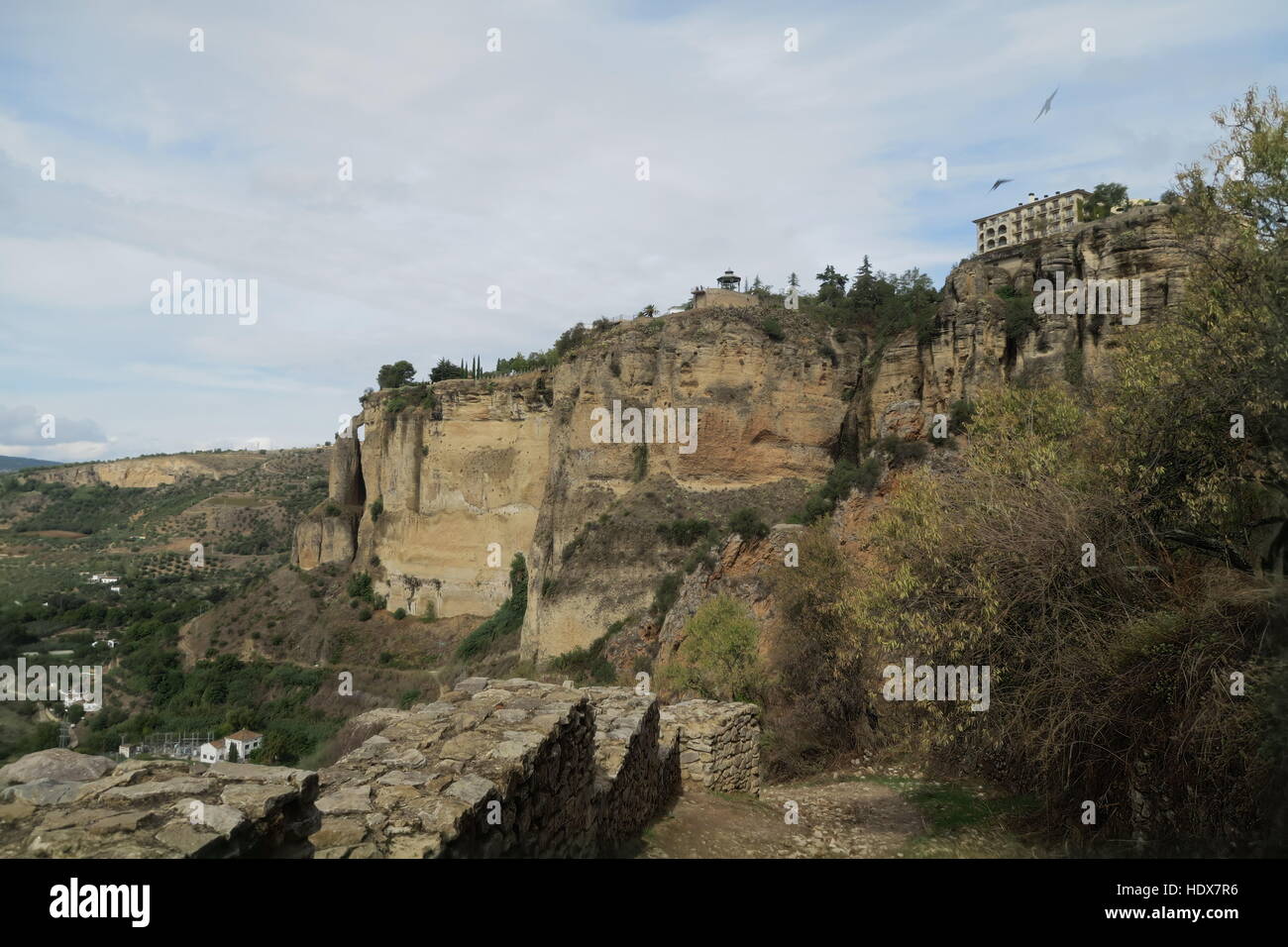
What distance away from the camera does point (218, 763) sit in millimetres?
3438

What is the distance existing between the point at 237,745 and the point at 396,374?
27.4 metres

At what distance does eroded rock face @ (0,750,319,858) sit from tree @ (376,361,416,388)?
50.8m

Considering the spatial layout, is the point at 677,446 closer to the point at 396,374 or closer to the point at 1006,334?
the point at 1006,334

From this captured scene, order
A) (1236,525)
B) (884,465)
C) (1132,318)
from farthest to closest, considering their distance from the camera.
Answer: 1. (884,465)
2. (1132,318)
3. (1236,525)

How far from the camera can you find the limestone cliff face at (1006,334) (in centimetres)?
1625

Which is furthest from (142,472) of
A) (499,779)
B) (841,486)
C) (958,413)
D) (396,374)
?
(499,779)

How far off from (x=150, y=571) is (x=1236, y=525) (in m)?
66.3

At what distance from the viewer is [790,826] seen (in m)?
8.66

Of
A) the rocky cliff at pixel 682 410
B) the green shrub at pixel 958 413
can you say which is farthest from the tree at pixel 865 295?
the green shrub at pixel 958 413

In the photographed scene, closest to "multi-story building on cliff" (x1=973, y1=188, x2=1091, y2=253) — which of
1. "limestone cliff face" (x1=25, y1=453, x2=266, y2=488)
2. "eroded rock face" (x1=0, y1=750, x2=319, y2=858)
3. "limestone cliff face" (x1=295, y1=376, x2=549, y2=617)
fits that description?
"limestone cliff face" (x1=295, y1=376, x2=549, y2=617)

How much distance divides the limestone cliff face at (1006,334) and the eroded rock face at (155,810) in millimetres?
16238

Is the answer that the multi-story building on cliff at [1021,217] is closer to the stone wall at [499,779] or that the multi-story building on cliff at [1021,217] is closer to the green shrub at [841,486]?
the green shrub at [841,486]
